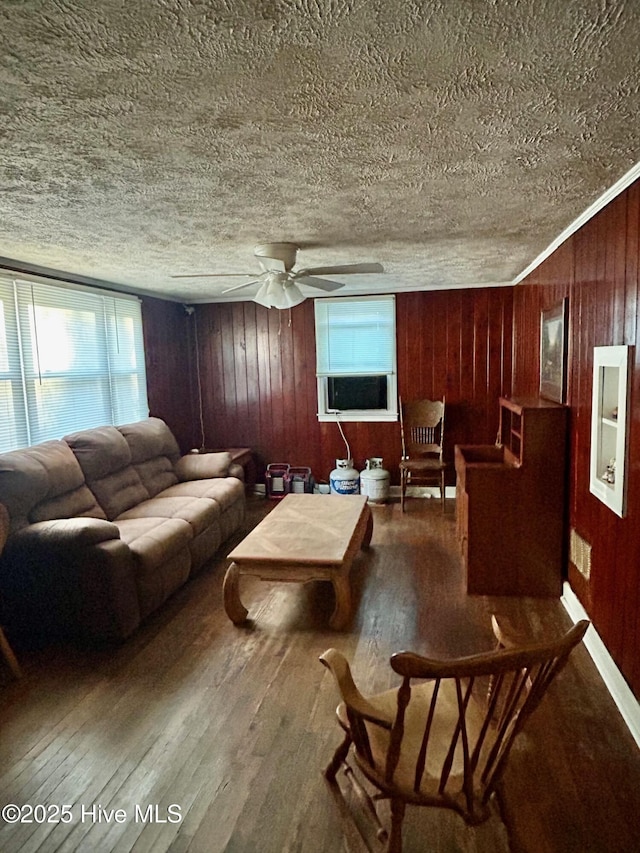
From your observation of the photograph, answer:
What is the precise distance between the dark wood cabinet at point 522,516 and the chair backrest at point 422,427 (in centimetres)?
209

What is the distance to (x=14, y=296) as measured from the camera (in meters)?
3.75

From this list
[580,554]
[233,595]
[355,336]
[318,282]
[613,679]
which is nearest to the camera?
[613,679]

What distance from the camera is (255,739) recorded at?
2.22 meters

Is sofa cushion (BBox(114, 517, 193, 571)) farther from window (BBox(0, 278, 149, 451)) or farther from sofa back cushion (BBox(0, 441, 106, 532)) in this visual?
window (BBox(0, 278, 149, 451))

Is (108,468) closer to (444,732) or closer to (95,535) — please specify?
(95,535)

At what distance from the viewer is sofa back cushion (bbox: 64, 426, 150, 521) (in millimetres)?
3848

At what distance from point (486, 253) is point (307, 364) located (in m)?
2.65

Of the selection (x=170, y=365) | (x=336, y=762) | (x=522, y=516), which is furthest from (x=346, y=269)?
(x=170, y=365)

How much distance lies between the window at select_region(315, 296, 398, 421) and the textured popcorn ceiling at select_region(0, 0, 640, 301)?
277 centimetres

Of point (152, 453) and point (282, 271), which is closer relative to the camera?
point (282, 271)

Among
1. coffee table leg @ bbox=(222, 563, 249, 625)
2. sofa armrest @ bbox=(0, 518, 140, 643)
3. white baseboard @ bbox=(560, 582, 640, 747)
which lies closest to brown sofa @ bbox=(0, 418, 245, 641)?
sofa armrest @ bbox=(0, 518, 140, 643)

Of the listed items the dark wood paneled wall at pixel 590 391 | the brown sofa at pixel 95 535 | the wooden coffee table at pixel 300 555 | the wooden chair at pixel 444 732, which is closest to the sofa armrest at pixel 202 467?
the brown sofa at pixel 95 535

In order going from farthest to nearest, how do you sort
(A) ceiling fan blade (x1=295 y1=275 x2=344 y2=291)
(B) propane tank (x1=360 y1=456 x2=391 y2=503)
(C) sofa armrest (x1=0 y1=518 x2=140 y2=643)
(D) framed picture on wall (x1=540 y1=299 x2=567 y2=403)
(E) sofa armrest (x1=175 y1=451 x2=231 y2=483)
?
(B) propane tank (x1=360 y1=456 x2=391 y2=503) → (E) sofa armrest (x1=175 y1=451 x2=231 y2=483) → (A) ceiling fan blade (x1=295 y1=275 x2=344 y2=291) → (D) framed picture on wall (x1=540 y1=299 x2=567 y2=403) → (C) sofa armrest (x1=0 y1=518 x2=140 y2=643)

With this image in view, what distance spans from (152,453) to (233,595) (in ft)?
6.32
